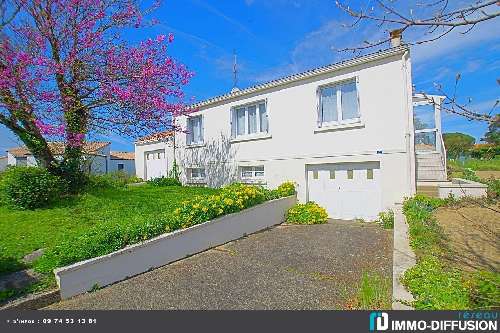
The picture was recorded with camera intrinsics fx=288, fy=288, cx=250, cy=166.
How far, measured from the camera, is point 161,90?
1091 centimetres

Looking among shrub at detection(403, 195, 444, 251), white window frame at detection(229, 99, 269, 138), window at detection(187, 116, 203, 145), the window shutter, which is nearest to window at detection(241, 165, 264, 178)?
white window frame at detection(229, 99, 269, 138)

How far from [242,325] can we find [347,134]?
7.63m

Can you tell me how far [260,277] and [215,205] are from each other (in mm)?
2804

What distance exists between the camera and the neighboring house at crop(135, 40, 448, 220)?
8867mm

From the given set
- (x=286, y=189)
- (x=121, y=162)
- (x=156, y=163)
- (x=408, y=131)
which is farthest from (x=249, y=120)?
(x=121, y=162)

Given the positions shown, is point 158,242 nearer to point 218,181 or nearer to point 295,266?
point 295,266

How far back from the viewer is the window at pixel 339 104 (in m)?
9.85

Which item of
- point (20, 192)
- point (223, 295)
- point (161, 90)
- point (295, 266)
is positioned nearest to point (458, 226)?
point (295, 266)

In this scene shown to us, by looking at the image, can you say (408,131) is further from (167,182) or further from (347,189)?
(167,182)

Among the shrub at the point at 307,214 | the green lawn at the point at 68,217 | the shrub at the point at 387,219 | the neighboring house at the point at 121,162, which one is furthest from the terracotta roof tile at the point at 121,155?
the shrub at the point at 387,219

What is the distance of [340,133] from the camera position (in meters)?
10.0

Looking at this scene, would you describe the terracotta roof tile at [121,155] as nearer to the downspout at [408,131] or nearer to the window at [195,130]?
the window at [195,130]

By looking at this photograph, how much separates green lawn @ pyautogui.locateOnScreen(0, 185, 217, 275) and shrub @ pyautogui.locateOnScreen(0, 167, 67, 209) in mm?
372

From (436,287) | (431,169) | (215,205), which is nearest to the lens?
(436,287)
